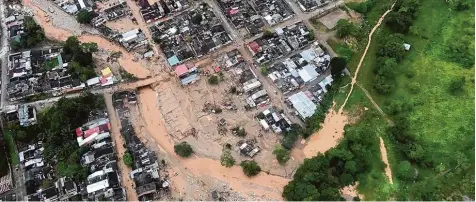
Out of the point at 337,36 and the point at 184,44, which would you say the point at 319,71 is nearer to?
the point at 337,36

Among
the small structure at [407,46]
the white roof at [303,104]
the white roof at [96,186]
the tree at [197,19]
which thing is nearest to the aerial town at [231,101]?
the white roof at [96,186]

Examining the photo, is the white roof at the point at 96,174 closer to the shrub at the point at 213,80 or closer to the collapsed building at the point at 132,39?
the shrub at the point at 213,80

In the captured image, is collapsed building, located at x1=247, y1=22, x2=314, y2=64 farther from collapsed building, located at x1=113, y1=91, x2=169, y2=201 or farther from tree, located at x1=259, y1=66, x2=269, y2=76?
collapsed building, located at x1=113, y1=91, x2=169, y2=201

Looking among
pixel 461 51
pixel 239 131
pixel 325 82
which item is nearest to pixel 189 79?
pixel 239 131

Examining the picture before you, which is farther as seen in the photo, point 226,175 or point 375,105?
point 375,105

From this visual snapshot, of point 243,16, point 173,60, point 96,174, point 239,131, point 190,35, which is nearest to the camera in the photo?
point 96,174

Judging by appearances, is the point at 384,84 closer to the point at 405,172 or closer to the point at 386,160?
the point at 386,160
